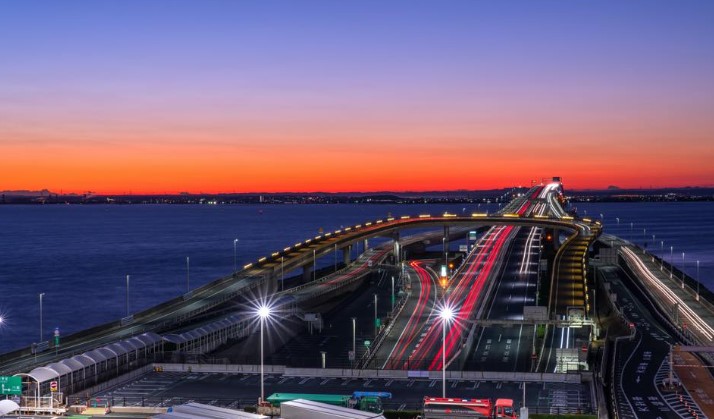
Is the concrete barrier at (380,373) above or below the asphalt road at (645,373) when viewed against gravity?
above

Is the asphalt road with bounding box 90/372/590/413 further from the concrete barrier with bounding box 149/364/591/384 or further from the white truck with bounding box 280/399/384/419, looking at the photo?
the white truck with bounding box 280/399/384/419

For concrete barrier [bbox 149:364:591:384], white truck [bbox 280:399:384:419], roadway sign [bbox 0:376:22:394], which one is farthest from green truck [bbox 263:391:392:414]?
roadway sign [bbox 0:376:22:394]

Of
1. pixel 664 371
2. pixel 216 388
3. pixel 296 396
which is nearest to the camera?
pixel 296 396

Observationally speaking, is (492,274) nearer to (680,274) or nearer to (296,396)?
(680,274)

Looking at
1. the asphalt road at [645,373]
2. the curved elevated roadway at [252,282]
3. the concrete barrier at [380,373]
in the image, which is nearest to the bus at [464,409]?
the concrete barrier at [380,373]

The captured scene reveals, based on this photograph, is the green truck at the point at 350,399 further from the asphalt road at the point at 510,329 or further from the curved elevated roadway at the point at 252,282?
the asphalt road at the point at 510,329

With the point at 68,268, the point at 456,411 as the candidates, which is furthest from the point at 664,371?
the point at 68,268
